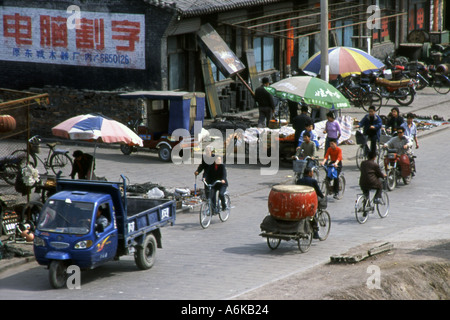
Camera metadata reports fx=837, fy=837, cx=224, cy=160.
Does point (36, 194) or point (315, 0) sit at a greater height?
point (315, 0)

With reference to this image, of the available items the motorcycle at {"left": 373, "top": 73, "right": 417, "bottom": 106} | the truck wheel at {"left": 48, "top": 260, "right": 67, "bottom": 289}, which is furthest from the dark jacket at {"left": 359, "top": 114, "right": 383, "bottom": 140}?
the truck wheel at {"left": 48, "top": 260, "right": 67, "bottom": 289}

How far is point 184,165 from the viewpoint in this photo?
2539cm

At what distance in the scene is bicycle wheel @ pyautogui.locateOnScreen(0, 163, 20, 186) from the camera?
20.5 meters

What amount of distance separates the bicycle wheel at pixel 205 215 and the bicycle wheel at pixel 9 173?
470 centimetres

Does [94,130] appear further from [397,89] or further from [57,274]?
[397,89]

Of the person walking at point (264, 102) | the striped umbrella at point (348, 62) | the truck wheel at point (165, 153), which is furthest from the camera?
the person walking at point (264, 102)

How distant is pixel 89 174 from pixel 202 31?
12.8 meters

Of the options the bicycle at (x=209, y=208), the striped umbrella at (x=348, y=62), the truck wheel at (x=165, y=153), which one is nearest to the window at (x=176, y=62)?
the striped umbrella at (x=348, y=62)

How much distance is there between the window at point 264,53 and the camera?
1425 inches

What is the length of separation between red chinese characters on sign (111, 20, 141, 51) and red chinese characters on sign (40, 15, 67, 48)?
1898 mm

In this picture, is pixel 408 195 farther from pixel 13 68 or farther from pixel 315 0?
pixel 315 0

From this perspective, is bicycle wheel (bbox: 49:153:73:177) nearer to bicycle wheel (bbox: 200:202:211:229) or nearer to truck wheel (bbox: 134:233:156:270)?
bicycle wheel (bbox: 200:202:211:229)

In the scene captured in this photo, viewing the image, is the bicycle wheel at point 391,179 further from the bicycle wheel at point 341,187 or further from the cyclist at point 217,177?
the cyclist at point 217,177
